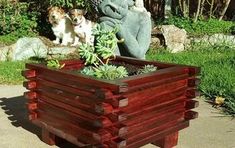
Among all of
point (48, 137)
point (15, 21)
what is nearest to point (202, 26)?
point (15, 21)

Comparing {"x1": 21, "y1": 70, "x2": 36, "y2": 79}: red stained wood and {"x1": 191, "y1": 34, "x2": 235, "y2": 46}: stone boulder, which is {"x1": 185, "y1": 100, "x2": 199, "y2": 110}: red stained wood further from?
{"x1": 191, "y1": 34, "x2": 235, "y2": 46}: stone boulder

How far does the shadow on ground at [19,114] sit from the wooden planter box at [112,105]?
0.29m

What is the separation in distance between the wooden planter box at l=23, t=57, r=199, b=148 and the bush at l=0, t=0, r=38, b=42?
18.2ft

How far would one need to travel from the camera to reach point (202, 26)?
32.1 feet

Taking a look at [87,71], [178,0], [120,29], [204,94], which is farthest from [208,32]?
[87,71]

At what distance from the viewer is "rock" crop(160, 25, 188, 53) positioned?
29.3 feet

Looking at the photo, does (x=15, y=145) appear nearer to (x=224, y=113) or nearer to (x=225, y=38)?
(x=224, y=113)

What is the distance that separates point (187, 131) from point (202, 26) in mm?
5908

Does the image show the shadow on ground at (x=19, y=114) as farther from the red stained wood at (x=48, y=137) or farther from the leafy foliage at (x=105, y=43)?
the leafy foliage at (x=105, y=43)

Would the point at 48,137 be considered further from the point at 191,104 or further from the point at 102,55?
the point at 191,104

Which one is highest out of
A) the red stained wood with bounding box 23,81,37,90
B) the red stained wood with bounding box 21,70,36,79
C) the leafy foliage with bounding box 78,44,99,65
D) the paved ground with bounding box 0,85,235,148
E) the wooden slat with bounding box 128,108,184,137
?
the leafy foliage with bounding box 78,44,99,65

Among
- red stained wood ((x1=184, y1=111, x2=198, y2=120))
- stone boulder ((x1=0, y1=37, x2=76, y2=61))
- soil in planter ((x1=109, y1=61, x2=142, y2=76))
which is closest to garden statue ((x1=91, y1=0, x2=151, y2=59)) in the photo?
soil in planter ((x1=109, y1=61, x2=142, y2=76))

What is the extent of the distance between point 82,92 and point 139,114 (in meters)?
0.45

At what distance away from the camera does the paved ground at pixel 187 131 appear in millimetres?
3861
